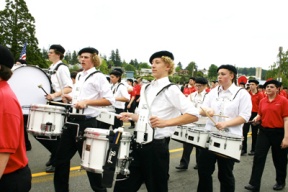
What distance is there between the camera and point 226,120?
4344 millimetres

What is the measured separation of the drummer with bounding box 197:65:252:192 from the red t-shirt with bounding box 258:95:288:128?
5.74ft

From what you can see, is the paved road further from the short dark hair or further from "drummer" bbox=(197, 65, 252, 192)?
the short dark hair

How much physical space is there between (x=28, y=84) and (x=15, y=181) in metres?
2.75

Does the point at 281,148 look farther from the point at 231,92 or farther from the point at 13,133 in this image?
the point at 13,133

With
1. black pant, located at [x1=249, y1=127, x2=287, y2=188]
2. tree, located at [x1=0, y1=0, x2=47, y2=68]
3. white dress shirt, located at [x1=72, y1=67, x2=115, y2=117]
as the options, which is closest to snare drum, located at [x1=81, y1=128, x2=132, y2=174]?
white dress shirt, located at [x1=72, y1=67, x2=115, y2=117]

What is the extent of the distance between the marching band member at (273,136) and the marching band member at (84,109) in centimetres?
307

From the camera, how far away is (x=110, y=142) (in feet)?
10.1

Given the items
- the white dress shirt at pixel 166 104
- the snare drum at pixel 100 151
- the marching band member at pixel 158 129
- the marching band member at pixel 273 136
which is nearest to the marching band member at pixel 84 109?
the snare drum at pixel 100 151

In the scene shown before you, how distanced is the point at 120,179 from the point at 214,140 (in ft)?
4.86

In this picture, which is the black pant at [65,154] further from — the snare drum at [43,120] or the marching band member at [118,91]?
the marching band member at [118,91]

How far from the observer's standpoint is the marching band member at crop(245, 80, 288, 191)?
5531mm

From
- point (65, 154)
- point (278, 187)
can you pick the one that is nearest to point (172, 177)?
point (278, 187)

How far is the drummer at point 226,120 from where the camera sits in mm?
4219

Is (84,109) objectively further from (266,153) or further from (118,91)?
(118,91)
